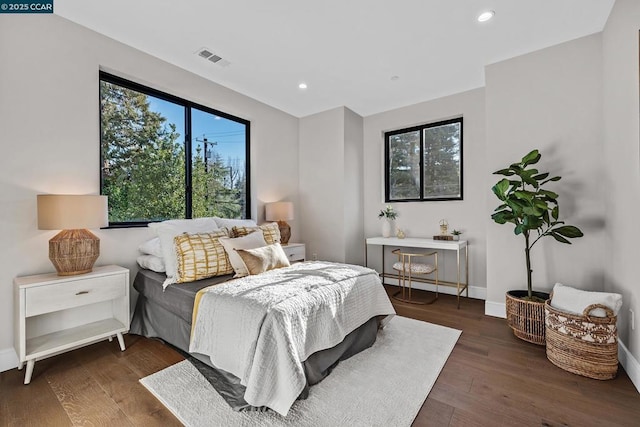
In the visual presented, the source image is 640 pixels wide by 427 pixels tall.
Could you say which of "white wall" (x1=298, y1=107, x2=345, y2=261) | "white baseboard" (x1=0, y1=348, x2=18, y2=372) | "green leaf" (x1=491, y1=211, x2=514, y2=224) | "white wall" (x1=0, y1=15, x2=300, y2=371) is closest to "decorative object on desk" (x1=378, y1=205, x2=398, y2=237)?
"white wall" (x1=298, y1=107, x2=345, y2=261)

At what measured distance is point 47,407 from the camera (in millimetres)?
1703

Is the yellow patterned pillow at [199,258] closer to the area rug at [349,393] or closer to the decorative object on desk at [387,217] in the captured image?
the area rug at [349,393]

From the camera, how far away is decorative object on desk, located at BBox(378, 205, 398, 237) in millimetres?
4340

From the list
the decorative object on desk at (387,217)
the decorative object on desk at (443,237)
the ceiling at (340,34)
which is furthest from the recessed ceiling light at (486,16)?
the decorative object on desk at (387,217)

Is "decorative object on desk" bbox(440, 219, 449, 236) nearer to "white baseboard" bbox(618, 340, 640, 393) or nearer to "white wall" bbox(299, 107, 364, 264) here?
"white wall" bbox(299, 107, 364, 264)

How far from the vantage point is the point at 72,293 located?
6.95ft

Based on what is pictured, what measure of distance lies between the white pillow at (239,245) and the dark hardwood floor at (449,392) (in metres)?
0.83

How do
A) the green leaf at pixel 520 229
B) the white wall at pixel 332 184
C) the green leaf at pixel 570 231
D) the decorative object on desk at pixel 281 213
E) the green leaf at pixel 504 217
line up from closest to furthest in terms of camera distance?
the green leaf at pixel 570 231, the green leaf at pixel 520 229, the green leaf at pixel 504 217, the decorative object on desk at pixel 281 213, the white wall at pixel 332 184

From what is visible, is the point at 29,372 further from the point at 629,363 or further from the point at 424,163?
the point at 424,163

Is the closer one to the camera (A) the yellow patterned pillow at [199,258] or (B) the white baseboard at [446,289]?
(A) the yellow patterned pillow at [199,258]

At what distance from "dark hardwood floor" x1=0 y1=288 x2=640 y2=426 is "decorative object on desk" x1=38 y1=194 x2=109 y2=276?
75 centimetres

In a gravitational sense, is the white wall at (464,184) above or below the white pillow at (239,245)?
above

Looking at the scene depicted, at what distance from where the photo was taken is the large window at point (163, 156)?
110 inches

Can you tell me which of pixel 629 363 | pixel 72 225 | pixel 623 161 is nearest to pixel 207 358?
pixel 72 225
